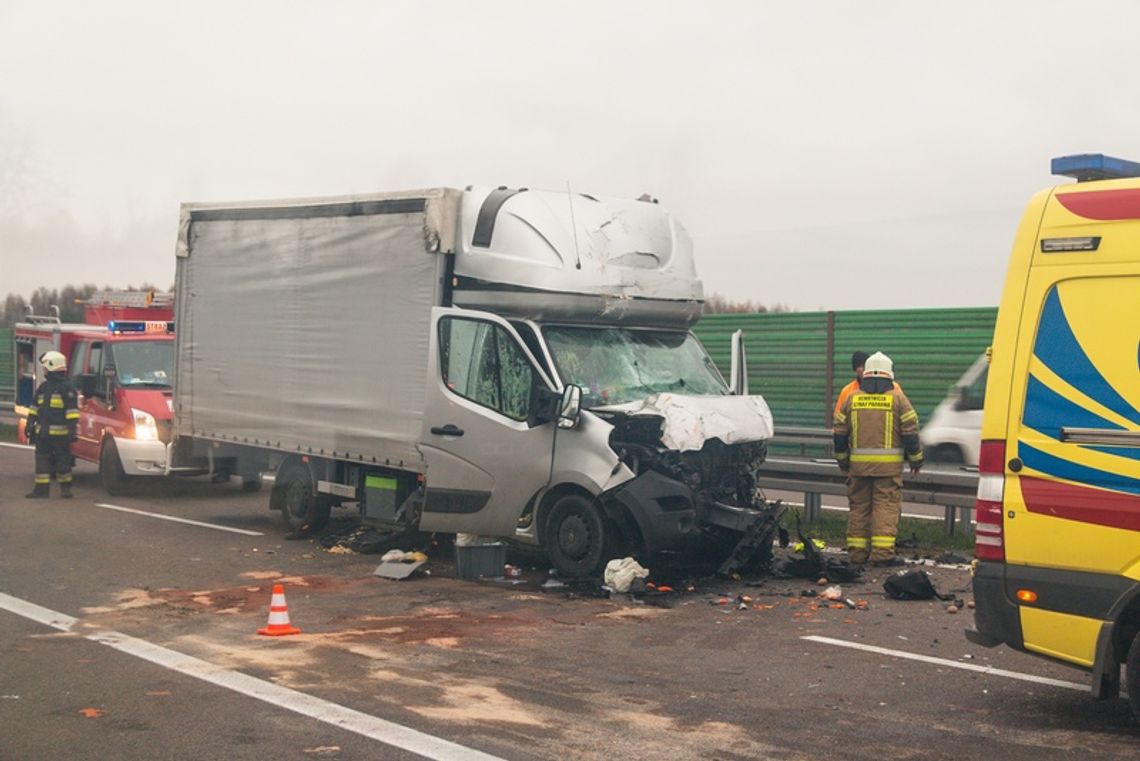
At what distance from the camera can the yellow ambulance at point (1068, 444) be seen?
21.0 feet

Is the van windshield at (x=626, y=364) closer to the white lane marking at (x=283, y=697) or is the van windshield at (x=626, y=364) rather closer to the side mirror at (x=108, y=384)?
the white lane marking at (x=283, y=697)

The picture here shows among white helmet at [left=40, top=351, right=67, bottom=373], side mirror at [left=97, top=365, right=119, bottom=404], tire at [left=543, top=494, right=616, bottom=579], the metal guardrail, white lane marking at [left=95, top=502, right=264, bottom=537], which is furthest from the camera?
side mirror at [left=97, top=365, right=119, bottom=404]

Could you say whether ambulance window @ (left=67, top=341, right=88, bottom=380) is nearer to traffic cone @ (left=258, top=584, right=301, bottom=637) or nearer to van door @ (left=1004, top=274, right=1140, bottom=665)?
traffic cone @ (left=258, top=584, right=301, bottom=637)

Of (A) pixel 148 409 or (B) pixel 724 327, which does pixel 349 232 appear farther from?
(B) pixel 724 327

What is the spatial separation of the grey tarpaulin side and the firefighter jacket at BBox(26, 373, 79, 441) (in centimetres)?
252

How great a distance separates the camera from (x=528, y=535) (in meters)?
11.8

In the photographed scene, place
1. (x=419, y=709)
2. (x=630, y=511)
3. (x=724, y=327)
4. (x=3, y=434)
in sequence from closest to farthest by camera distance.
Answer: (x=419, y=709) → (x=630, y=511) → (x=724, y=327) → (x=3, y=434)

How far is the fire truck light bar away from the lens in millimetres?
18859

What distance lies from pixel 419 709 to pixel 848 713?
220 centimetres

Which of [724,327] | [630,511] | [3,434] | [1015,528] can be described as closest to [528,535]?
[630,511]

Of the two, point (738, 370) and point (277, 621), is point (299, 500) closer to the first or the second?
point (738, 370)

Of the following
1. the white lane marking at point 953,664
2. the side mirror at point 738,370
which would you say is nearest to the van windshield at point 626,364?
the side mirror at point 738,370

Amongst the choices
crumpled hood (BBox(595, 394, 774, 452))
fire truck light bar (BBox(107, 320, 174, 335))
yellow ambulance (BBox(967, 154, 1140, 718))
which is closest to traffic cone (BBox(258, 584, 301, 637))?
crumpled hood (BBox(595, 394, 774, 452))

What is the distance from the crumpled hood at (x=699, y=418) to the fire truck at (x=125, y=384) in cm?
787
